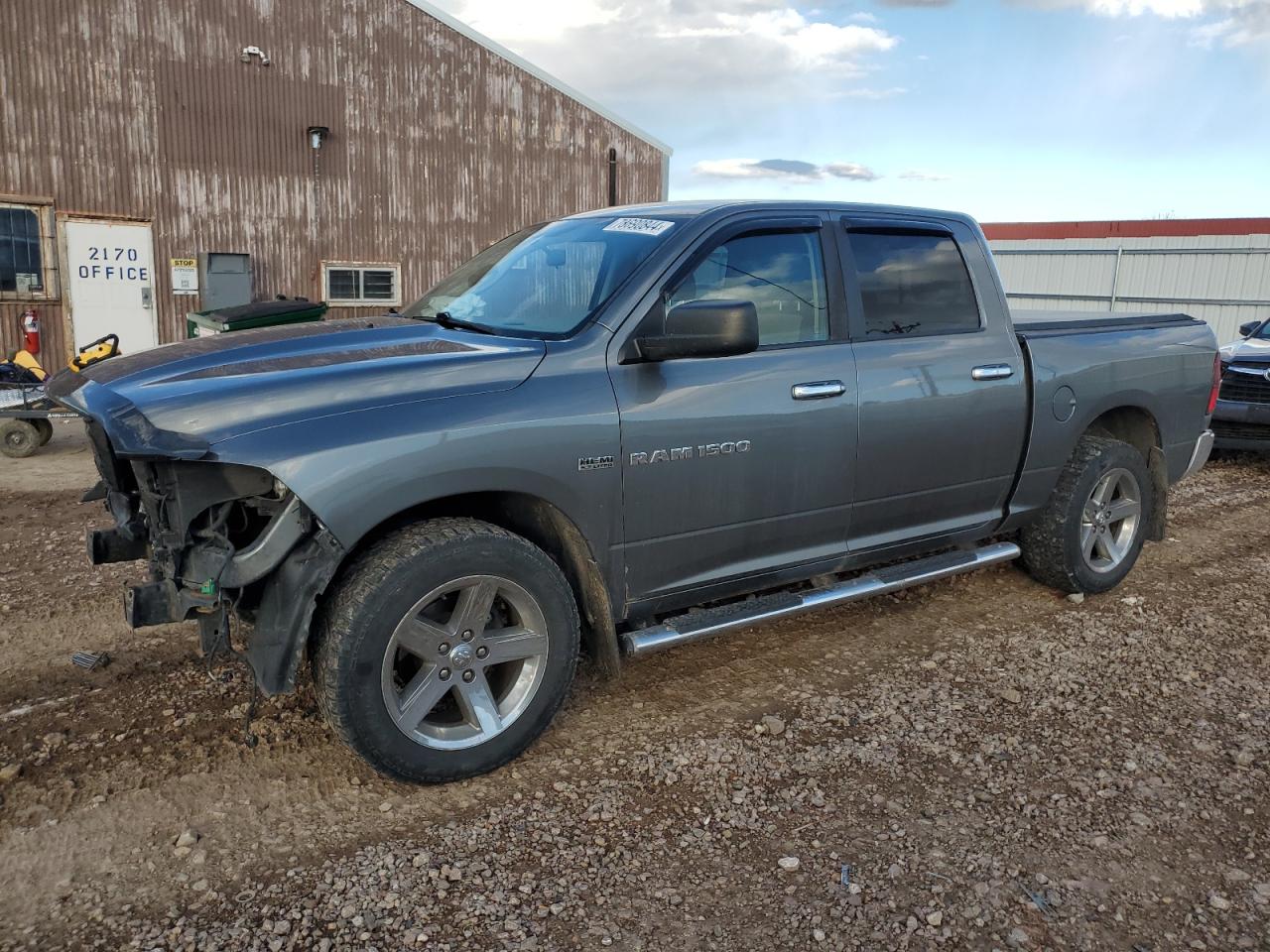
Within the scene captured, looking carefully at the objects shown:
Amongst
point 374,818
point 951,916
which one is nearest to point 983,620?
point 951,916

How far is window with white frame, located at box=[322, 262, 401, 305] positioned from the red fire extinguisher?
394 centimetres

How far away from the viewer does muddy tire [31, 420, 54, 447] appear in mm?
9023

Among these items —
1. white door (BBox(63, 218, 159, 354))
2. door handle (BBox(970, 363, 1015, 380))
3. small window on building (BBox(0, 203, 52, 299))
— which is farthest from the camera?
white door (BBox(63, 218, 159, 354))

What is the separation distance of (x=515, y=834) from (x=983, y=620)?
2.95 meters

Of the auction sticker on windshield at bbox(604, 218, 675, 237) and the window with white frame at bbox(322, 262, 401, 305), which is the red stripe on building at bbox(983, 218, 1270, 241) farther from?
the auction sticker on windshield at bbox(604, 218, 675, 237)

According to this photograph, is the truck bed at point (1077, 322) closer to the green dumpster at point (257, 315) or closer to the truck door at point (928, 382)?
the truck door at point (928, 382)

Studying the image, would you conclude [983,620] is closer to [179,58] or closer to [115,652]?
[115,652]

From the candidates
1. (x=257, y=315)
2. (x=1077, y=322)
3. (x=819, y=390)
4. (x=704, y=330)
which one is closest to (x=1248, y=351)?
(x=1077, y=322)

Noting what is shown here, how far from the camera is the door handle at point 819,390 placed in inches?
150

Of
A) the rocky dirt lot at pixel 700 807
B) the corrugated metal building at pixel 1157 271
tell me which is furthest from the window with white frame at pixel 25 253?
the corrugated metal building at pixel 1157 271

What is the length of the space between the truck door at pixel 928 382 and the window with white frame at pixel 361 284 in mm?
12200

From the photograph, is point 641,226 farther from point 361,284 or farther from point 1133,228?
point 1133,228

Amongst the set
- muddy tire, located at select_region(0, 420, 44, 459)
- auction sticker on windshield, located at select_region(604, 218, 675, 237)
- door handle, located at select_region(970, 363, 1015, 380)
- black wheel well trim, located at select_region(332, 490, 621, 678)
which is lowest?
muddy tire, located at select_region(0, 420, 44, 459)

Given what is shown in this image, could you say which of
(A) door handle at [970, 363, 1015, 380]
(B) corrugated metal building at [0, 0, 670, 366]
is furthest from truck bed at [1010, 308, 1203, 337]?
(B) corrugated metal building at [0, 0, 670, 366]
